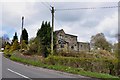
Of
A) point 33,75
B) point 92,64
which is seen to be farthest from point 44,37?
point 33,75

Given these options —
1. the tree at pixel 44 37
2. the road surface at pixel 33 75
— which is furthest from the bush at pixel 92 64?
the tree at pixel 44 37

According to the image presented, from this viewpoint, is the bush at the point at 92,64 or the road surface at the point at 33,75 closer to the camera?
the road surface at the point at 33,75

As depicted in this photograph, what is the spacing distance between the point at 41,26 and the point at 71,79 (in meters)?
38.9

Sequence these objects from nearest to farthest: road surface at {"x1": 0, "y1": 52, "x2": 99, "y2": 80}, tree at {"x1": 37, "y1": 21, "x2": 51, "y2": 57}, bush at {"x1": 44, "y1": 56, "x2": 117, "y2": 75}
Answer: road surface at {"x1": 0, "y1": 52, "x2": 99, "y2": 80} → bush at {"x1": 44, "y1": 56, "x2": 117, "y2": 75} → tree at {"x1": 37, "y1": 21, "x2": 51, "y2": 57}

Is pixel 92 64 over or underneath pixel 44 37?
underneath

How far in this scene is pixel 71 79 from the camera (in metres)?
16.7

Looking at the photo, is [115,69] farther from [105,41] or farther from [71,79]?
[105,41]

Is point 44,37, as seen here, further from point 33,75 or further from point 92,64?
point 33,75

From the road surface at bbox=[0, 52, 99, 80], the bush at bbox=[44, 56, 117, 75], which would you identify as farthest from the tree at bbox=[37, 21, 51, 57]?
the road surface at bbox=[0, 52, 99, 80]

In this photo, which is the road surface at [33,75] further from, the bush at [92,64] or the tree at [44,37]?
the tree at [44,37]

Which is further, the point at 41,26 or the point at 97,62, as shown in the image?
the point at 41,26

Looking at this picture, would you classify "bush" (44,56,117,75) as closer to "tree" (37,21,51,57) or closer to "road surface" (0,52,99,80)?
"road surface" (0,52,99,80)

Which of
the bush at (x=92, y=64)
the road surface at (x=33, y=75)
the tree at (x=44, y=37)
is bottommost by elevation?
the road surface at (x=33, y=75)

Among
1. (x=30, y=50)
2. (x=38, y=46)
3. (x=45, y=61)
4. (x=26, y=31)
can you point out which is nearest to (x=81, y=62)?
(x=45, y=61)
